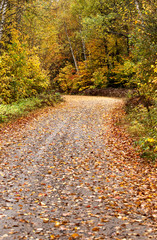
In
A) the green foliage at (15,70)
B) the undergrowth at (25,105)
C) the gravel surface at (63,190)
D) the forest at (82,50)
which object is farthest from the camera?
the green foliage at (15,70)

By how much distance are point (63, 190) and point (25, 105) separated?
37.3 ft

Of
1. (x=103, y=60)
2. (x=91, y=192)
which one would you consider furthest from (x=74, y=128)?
(x=103, y=60)

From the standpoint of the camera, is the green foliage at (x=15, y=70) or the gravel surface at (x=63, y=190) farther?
the green foliage at (x=15, y=70)

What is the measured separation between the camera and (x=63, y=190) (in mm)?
6969

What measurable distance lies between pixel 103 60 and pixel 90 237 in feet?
94.3

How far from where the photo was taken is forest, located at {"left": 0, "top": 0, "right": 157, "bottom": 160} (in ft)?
35.7

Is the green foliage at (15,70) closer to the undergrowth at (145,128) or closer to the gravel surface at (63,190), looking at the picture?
the gravel surface at (63,190)

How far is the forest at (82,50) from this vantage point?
10.9m

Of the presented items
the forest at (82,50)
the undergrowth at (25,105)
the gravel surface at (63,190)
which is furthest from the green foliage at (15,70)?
the gravel surface at (63,190)

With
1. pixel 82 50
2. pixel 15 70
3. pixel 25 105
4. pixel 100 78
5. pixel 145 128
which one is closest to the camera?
pixel 145 128

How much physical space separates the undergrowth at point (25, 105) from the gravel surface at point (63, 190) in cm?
194

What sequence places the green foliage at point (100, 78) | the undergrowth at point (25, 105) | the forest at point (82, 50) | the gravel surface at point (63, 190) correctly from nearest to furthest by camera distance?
the gravel surface at point (63, 190)
the forest at point (82, 50)
the undergrowth at point (25, 105)
the green foliage at point (100, 78)

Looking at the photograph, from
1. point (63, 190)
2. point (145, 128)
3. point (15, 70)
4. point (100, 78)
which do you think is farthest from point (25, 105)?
point (100, 78)

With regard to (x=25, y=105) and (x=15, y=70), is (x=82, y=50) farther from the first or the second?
(x=25, y=105)
